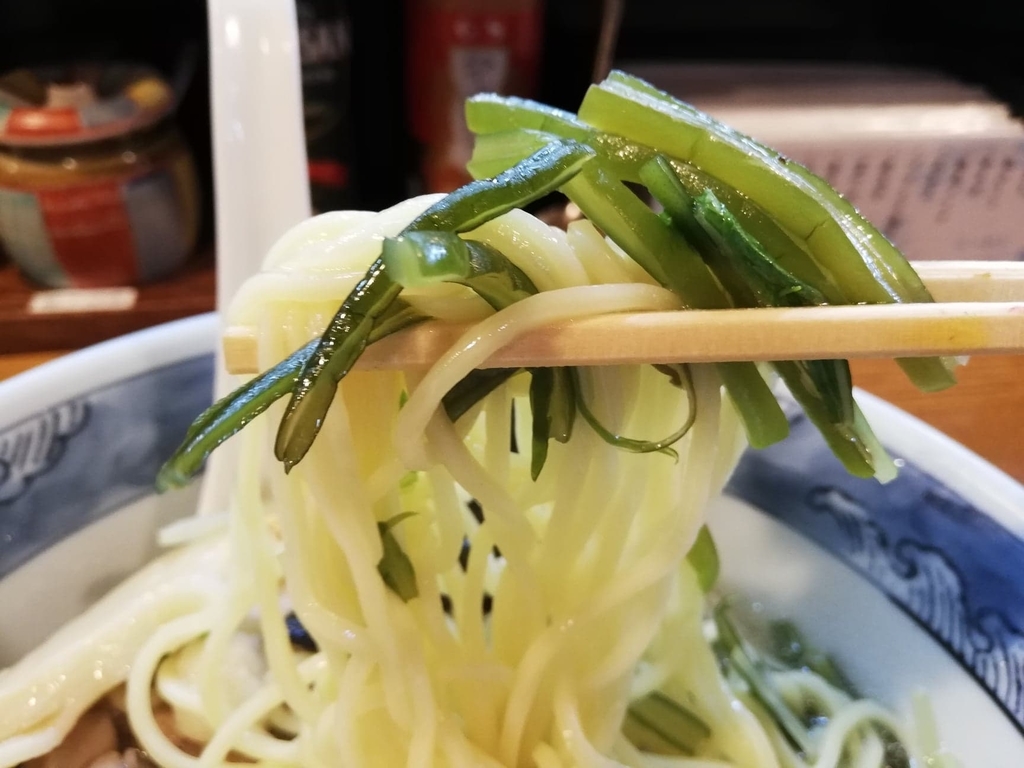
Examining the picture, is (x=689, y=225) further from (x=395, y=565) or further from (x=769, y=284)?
(x=395, y=565)

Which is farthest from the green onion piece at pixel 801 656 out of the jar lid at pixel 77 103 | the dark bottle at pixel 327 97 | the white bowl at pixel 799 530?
the jar lid at pixel 77 103

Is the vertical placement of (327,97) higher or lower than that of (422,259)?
lower

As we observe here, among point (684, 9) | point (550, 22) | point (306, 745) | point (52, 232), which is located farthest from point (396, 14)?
point (306, 745)

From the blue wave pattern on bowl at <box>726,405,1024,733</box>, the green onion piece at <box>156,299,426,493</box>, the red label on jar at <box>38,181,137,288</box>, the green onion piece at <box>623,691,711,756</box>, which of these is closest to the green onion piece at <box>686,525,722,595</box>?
the green onion piece at <box>623,691,711,756</box>

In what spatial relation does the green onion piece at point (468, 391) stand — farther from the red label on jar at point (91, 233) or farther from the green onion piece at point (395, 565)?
the red label on jar at point (91, 233)

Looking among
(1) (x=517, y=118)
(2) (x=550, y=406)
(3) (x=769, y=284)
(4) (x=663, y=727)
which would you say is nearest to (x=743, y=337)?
(3) (x=769, y=284)
